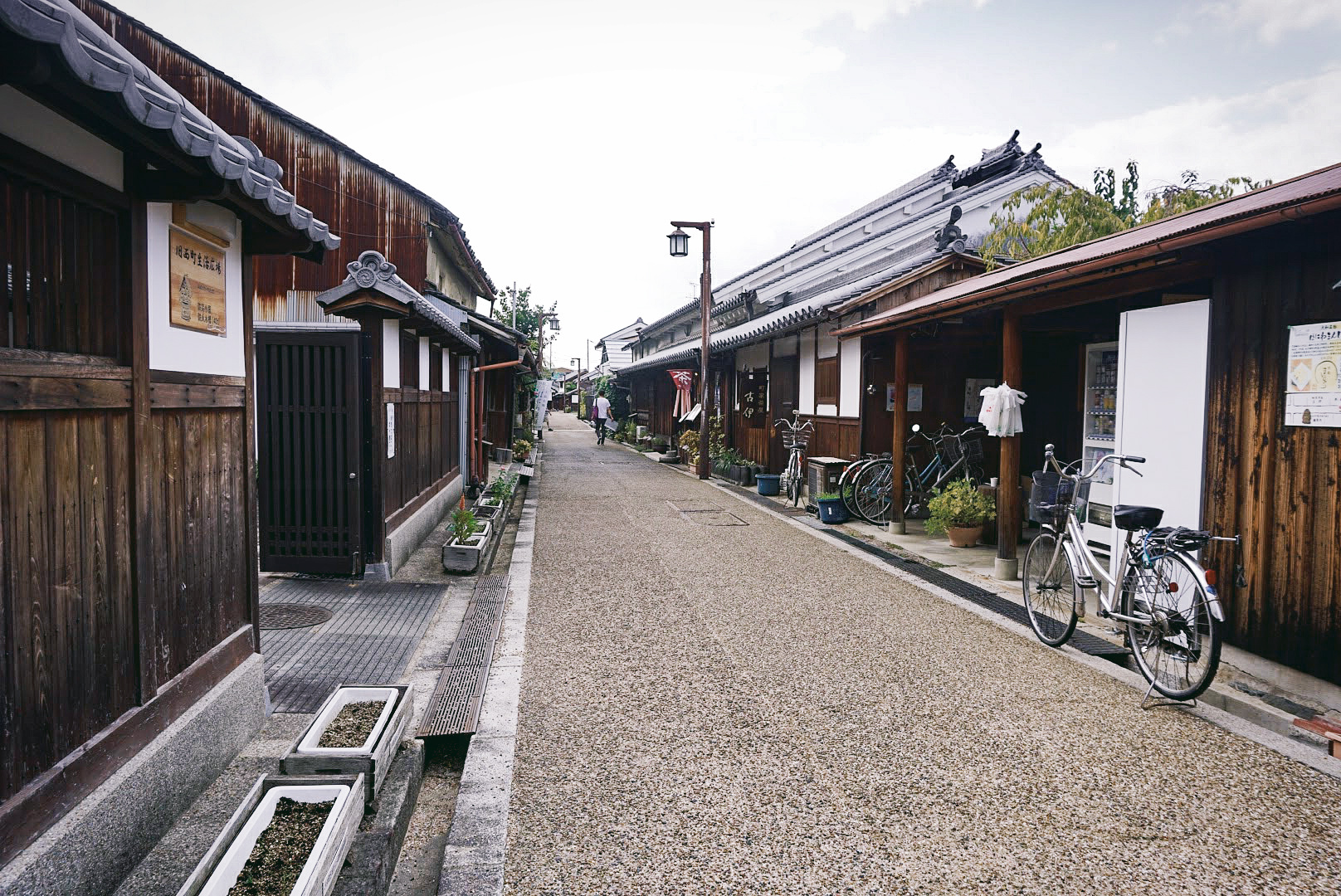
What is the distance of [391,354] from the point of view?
355 inches

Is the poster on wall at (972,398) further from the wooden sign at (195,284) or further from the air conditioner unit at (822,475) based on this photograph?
the wooden sign at (195,284)

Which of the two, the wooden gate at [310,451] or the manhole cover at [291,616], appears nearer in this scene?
the manhole cover at [291,616]

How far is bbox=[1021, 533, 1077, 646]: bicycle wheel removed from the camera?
20.6 feet

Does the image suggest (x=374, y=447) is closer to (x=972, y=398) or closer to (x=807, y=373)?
(x=972, y=398)

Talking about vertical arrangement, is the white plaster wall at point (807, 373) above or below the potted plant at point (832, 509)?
above

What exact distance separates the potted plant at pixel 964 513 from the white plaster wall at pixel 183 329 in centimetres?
861

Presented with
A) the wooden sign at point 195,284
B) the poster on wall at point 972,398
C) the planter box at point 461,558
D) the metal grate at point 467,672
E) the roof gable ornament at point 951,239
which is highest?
the roof gable ornament at point 951,239

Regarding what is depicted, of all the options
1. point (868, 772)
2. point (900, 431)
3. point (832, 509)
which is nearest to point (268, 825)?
point (868, 772)

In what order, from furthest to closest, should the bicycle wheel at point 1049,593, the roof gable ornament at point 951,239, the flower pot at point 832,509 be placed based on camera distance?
the roof gable ornament at point 951,239, the flower pot at point 832,509, the bicycle wheel at point 1049,593

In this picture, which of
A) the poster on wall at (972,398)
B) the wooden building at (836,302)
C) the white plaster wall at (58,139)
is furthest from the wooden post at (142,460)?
the poster on wall at (972,398)

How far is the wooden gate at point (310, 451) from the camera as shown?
328 inches

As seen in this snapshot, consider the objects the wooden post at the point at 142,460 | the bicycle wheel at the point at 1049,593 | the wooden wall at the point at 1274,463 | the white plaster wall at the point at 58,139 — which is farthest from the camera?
the bicycle wheel at the point at 1049,593

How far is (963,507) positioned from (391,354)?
23.8 feet

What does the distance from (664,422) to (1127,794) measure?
27.3 meters
